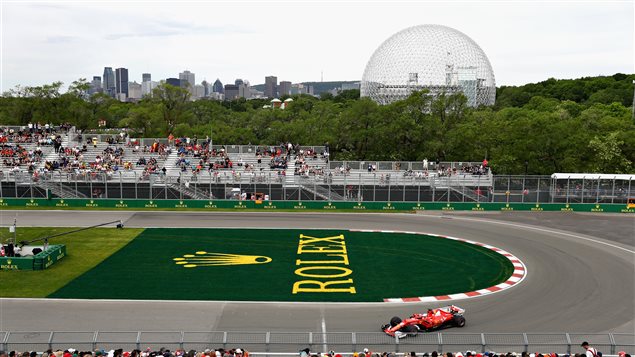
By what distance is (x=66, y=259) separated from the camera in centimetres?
2984

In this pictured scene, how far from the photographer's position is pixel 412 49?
325ft

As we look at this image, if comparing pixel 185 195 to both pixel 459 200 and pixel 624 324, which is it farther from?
pixel 624 324

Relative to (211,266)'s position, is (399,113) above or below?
above

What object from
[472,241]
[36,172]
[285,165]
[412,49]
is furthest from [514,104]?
[36,172]

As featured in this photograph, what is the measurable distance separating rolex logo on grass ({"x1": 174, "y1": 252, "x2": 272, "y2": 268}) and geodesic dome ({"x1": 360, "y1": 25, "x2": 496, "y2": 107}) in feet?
226

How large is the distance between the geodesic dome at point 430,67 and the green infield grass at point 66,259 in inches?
2685

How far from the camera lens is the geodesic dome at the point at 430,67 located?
3772 inches

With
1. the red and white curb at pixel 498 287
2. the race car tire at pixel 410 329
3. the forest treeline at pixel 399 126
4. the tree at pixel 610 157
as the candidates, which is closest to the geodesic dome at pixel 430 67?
the forest treeline at pixel 399 126

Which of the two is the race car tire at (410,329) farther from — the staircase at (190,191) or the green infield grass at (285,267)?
the staircase at (190,191)

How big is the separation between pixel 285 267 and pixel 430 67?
74.8m

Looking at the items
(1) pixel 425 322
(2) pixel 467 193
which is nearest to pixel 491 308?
(1) pixel 425 322

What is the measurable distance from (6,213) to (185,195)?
1446 centimetres

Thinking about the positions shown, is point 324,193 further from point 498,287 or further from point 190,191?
point 498,287

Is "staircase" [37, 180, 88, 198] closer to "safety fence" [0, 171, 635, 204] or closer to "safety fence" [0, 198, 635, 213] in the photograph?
"safety fence" [0, 171, 635, 204]
